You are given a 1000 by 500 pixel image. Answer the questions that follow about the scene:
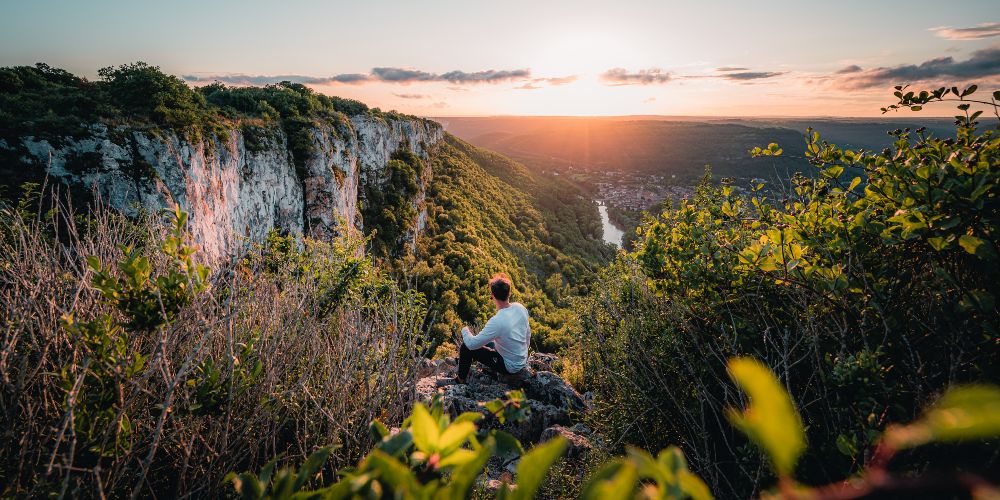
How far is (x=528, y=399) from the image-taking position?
5551 millimetres

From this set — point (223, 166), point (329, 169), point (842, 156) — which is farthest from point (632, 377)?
point (329, 169)

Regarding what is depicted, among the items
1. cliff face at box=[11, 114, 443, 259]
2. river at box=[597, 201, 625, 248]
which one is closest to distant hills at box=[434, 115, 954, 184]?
river at box=[597, 201, 625, 248]

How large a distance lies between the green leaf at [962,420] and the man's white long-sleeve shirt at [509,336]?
192 inches

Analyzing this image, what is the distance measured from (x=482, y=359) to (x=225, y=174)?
37.4 feet

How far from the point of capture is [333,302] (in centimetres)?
571

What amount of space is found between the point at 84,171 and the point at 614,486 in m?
12.3

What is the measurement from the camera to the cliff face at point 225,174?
8.80 m

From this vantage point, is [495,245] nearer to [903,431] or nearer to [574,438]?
[574,438]

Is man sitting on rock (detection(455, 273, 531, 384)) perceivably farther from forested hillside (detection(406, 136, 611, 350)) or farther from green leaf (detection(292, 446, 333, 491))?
forested hillside (detection(406, 136, 611, 350))

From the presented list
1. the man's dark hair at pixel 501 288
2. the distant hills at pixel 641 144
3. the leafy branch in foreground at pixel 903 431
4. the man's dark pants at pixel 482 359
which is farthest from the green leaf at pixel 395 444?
the distant hills at pixel 641 144

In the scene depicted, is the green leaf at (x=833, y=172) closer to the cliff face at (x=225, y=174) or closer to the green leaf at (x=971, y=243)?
the green leaf at (x=971, y=243)

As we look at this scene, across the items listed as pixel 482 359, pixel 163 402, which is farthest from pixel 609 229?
pixel 163 402

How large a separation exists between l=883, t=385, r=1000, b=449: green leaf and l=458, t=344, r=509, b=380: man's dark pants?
5421mm

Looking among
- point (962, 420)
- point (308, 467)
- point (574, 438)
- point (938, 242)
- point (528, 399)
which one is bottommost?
point (528, 399)
